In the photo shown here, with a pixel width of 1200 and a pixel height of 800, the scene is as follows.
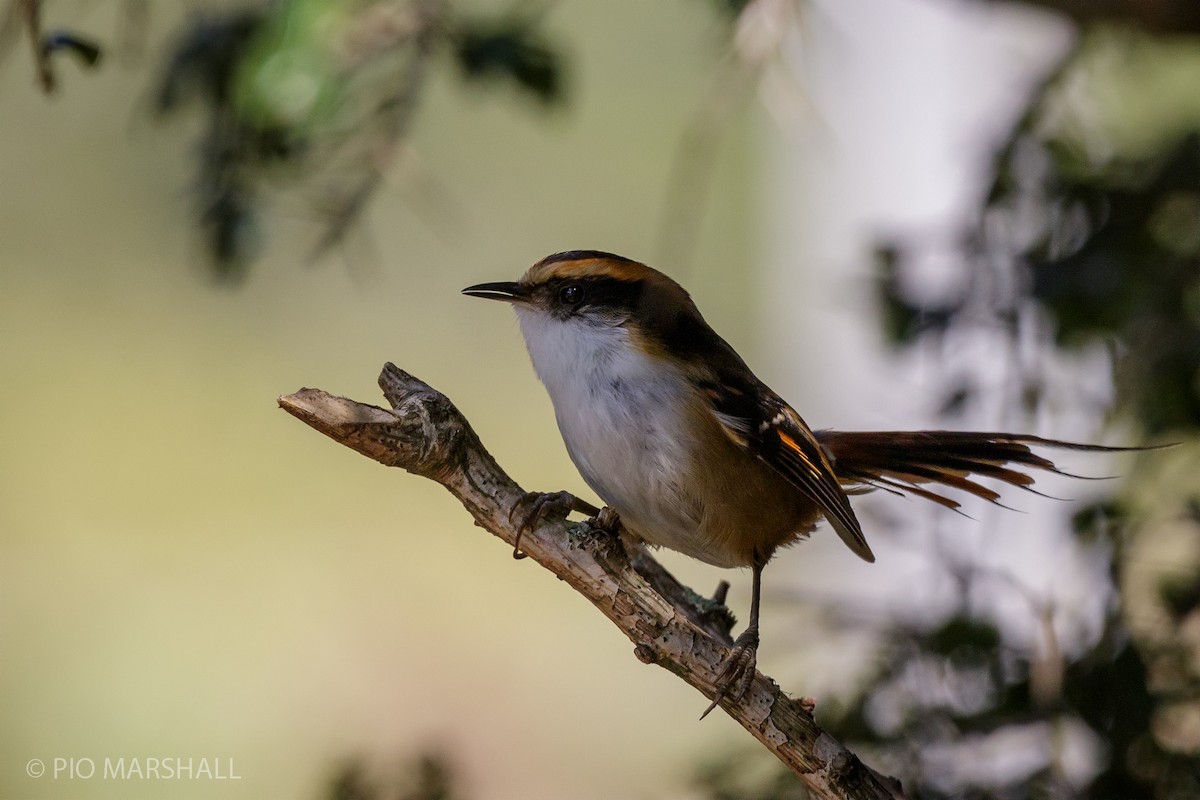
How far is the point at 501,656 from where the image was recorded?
7.61 meters

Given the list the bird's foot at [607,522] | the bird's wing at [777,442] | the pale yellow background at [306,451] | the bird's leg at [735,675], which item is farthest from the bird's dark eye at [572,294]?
the pale yellow background at [306,451]

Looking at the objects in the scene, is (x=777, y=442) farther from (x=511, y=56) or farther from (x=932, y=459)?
(x=511, y=56)

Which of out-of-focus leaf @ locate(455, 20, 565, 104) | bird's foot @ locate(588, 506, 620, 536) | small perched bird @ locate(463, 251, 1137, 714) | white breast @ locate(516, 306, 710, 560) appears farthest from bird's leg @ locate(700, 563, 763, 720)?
out-of-focus leaf @ locate(455, 20, 565, 104)

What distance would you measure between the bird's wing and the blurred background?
1.52 ft

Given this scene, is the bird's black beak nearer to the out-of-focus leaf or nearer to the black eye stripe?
the black eye stripe

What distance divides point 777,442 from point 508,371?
19.6 feet

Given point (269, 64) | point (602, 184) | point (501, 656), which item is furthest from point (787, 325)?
point (269, 64)

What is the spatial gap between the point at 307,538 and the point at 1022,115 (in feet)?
19.0

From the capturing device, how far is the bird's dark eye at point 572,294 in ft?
9.64

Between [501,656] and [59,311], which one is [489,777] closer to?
[501,656]

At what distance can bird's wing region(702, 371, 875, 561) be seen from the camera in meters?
2.74

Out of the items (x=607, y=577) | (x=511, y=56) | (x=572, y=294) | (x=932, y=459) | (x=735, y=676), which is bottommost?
(x=735, y=676)

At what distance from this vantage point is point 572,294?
2.95m

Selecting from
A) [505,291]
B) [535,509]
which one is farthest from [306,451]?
[535,509]
